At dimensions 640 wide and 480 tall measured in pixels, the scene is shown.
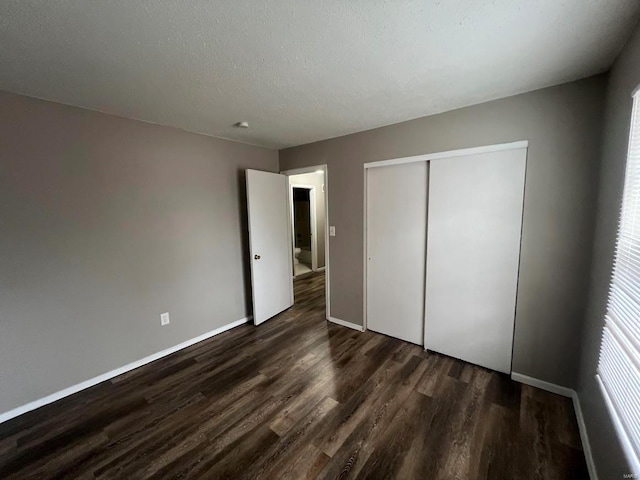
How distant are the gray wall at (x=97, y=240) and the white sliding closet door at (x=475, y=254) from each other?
2.41 meters

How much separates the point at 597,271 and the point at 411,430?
1.57 metres

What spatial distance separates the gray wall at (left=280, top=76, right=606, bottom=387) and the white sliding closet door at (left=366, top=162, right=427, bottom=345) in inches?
17.7

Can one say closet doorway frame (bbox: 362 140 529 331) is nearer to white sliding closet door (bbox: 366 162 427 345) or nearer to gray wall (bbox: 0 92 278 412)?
white sliding closet door (bbox: 366 162 427 345)

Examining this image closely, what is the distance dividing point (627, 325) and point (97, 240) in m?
3.41

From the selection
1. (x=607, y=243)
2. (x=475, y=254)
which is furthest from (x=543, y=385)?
(x=607, y=243)

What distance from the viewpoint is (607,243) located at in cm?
149

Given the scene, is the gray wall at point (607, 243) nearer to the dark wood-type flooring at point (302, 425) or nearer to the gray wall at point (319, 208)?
the dark wood-type flooring at point (302, 425)

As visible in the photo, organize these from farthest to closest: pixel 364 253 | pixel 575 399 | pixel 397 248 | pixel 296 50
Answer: pixel 364 253, pixel 397 248, pixel 575 399, pixel 296 50

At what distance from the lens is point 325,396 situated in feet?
6.61

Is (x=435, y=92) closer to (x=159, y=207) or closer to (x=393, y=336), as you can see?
(x=393, y=336)

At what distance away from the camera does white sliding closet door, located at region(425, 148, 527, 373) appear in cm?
208

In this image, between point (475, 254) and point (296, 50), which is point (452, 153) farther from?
point (296, 50)

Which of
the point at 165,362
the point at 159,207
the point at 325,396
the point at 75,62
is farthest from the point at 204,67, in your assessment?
the point at 165,362

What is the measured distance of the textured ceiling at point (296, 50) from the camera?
112 centimetres
